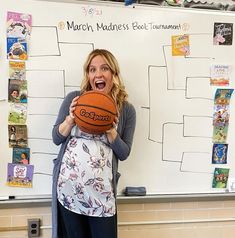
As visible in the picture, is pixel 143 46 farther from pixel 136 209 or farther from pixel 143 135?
pixel 136 209

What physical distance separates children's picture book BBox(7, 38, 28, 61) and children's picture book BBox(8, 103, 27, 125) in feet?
0.77

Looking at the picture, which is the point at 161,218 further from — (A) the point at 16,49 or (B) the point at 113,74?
(A) the point at 16,49

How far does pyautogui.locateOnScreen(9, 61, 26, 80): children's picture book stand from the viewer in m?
1.59

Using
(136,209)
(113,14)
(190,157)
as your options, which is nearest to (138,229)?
(136,209)

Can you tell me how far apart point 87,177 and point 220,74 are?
986mm

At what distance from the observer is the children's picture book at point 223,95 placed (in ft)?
5.94

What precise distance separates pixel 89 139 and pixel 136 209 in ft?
2.14

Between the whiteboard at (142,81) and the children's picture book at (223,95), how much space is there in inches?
1.2

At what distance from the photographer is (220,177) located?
A: 73.5 inches

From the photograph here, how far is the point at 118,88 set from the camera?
1.48 meters

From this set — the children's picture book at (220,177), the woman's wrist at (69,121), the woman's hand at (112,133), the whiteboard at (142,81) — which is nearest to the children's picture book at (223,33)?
the whiteboard at (142,81)

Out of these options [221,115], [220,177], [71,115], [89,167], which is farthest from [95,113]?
[220,177]

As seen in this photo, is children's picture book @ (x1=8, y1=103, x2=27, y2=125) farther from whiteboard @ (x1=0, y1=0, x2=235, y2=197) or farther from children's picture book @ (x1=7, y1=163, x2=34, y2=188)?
children's picture book @ (x1=7, y1=163, x2=34, y2=188)

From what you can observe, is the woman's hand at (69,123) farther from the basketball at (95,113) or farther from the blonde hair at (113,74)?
the blonde hair at (113,74)
